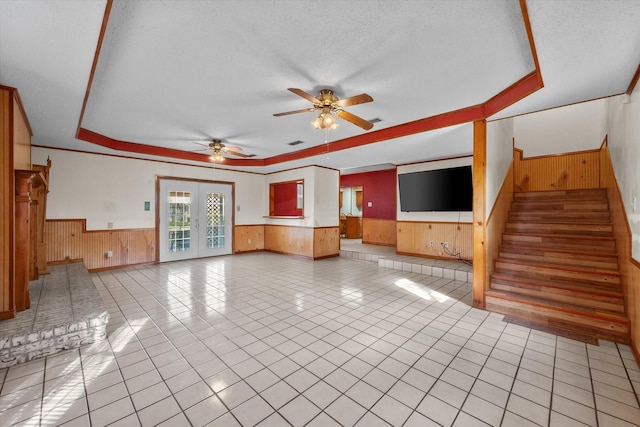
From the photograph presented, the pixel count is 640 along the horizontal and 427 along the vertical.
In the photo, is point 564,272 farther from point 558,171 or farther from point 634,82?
point 558,171

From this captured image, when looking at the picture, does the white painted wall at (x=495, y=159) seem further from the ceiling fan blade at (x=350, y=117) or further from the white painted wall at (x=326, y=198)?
the white painted wall at (x=326, y=198)

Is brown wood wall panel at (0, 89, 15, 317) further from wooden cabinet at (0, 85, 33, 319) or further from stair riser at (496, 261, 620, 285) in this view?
stair riser at (496, 261, 620, 285)

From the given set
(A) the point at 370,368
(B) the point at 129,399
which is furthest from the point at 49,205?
(A) the point at 370,368

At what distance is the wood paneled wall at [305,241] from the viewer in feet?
23.8

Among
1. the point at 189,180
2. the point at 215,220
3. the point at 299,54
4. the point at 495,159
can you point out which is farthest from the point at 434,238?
the point at 189,180

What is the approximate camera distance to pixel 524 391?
2021 mm

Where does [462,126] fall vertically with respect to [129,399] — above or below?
above

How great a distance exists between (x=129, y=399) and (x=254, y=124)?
364cm

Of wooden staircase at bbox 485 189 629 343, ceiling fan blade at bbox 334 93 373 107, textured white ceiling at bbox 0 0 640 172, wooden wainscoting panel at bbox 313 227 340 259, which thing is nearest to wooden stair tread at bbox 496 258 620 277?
wooden staircase at bbox 485 189 629 343

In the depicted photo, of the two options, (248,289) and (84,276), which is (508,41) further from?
(84,276)

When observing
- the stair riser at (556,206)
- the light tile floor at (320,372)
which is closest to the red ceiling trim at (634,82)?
the light tile floor at (320,372)

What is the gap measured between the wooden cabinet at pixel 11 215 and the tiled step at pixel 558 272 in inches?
234

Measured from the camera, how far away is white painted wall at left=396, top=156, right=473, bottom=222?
6020 mm

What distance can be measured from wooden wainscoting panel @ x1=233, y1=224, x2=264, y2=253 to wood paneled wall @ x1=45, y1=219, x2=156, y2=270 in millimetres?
2187
